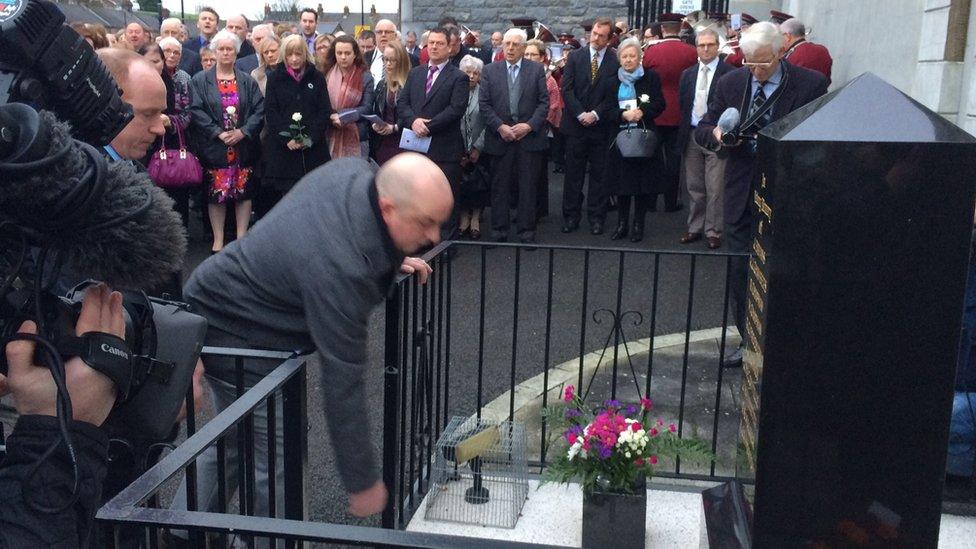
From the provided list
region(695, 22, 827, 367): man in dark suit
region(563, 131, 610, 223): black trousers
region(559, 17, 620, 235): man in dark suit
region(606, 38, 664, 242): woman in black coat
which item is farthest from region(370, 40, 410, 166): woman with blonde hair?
region(695, 22, 827, 367): man in dark suit

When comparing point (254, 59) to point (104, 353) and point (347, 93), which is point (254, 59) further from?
point (104, 353)

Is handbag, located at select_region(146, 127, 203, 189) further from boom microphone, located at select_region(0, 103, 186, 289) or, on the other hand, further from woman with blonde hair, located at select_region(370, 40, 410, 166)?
boom microphone, located at select_region(0, 103, 186, 289)

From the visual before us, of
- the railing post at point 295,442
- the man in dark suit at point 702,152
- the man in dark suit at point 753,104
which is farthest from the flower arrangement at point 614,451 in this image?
the man in dark suit at point 702,152

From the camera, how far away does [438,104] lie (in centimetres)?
903

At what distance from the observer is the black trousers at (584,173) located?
10.1 metres

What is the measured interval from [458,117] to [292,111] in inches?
59.6

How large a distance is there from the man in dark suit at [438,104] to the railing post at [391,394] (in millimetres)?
5277

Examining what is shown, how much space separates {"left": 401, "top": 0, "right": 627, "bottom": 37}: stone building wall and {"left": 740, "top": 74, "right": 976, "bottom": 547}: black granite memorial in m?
19.4

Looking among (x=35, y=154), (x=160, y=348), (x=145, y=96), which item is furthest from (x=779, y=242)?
(x=145, y=96)

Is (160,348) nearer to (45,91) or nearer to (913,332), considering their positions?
(45,91)

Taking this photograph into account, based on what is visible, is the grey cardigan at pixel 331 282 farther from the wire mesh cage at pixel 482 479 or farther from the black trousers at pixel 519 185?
the black trousers at pixel 519 185

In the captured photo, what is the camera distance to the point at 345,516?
416 centimetres

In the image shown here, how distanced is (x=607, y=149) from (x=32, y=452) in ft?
28.1

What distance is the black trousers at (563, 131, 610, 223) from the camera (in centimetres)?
1006
